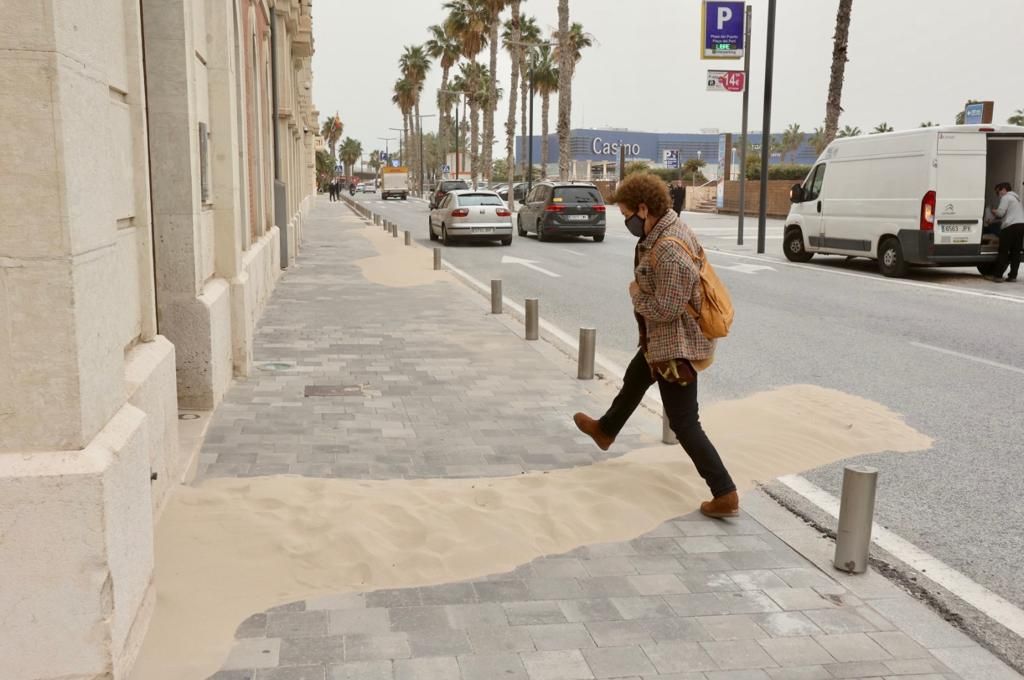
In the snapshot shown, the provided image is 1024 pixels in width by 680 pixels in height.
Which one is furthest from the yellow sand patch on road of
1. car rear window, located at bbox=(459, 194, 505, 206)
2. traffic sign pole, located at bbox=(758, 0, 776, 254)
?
car rear window, located at bbox=(459, 194, 505, 206)

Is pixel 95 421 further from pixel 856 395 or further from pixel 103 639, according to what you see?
pixel 856 395

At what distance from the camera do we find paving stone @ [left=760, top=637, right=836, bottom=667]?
3381 mm

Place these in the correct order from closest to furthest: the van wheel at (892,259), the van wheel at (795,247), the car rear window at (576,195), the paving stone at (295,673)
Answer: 1. the paving stone at (295,673)
2. the van wheel at (892,259)
3. the van wheel at (795,247)
4. the car rear window at (576,195)

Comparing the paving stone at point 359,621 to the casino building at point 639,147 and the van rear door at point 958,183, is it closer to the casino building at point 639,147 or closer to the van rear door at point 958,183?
the van rear door at point 958,183

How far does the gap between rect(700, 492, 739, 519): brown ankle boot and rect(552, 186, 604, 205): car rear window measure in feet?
73.9

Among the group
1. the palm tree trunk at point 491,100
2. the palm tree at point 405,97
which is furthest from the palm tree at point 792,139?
the palm tree trunk at point 491,100

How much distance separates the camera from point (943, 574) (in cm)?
424

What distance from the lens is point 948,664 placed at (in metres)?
3.41

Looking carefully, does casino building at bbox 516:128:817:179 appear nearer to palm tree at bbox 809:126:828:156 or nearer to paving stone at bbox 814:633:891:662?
palm tree at bbox 809:126:828:156

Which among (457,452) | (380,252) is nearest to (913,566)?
(457,452)

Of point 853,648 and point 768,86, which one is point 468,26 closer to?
point 768,86

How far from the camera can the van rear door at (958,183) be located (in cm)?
1542

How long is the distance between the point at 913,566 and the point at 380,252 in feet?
64.3

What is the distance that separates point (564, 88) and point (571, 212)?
47.8 feet
